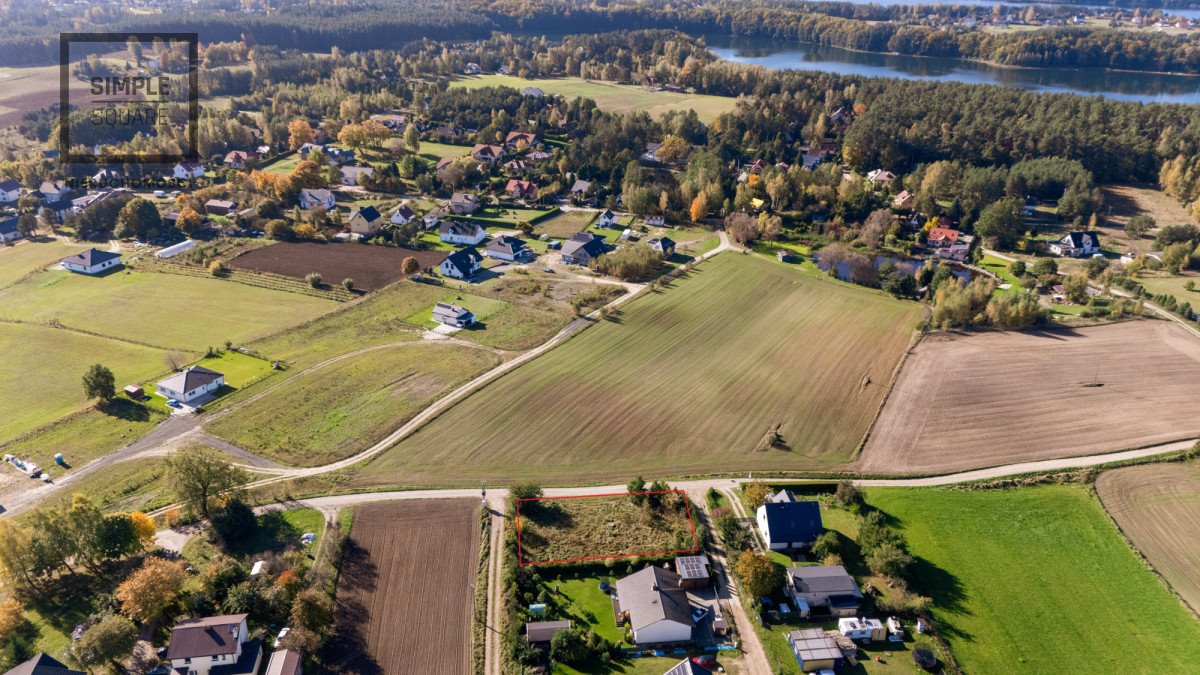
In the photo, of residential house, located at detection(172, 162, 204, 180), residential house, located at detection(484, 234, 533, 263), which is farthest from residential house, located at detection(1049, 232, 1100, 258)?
residential house, located at detection(172, 162, 204, 180)

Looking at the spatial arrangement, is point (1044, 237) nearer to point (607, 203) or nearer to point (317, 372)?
point (607, 203)

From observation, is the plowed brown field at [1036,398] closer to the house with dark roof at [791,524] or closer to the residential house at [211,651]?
the house with dark roof at [791,524]

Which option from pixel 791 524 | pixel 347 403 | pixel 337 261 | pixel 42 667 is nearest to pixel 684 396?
pixel 791 524

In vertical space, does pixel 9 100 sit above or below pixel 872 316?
above

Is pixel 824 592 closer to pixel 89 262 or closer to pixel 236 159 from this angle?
pixel 89 262

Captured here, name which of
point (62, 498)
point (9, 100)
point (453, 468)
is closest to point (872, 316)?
point (453, 468)

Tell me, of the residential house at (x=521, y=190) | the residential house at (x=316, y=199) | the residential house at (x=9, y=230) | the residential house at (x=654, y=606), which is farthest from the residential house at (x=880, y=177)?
the residential house at (x=9, y=230)
